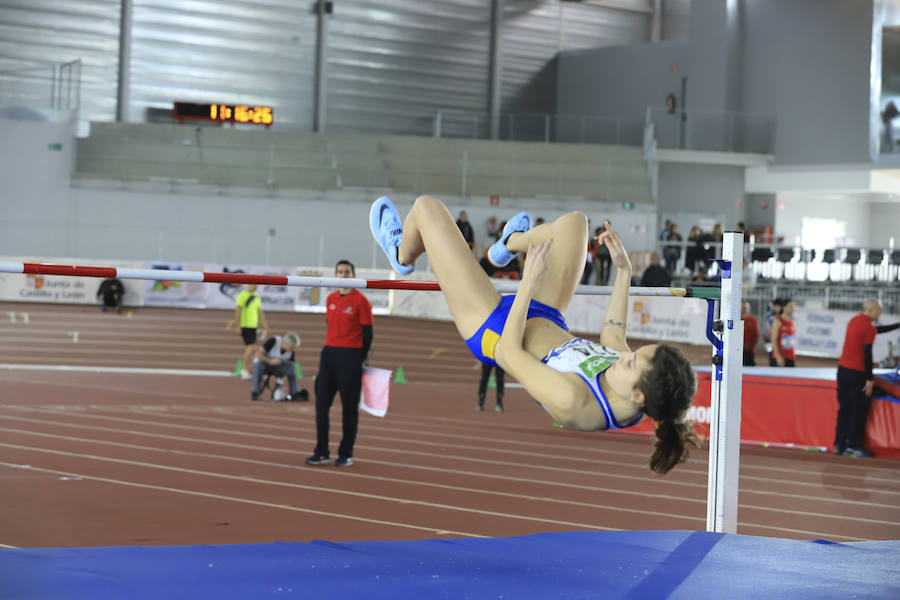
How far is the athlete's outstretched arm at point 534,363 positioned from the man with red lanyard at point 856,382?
20.0 feet

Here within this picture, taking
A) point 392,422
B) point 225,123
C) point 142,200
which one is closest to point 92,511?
point 392,422

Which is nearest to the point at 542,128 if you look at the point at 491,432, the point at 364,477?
the point at 491,432

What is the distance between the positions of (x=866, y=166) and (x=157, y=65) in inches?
642

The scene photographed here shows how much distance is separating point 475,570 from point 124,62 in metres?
22.4

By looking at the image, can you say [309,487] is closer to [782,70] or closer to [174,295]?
[174,295]

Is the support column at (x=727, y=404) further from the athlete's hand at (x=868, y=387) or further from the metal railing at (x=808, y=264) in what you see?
the metal railing at (x=808, y=264)

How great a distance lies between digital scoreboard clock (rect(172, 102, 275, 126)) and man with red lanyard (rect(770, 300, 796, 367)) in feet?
44.7

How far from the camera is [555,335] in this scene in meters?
3.72

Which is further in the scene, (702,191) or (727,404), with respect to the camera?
(702,191)

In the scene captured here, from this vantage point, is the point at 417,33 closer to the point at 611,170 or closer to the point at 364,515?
the point at 611,170

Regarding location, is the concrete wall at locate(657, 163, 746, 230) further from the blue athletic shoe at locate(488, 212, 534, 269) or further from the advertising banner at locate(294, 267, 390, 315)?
the blue athletic shoe at locate(488, 212, 534, 269)

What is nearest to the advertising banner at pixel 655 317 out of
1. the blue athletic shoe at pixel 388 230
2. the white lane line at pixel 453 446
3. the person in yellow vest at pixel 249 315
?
the person in yellow vest at pixel 249 315

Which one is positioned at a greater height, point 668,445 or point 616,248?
point 616,248

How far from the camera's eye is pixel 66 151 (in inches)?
816
